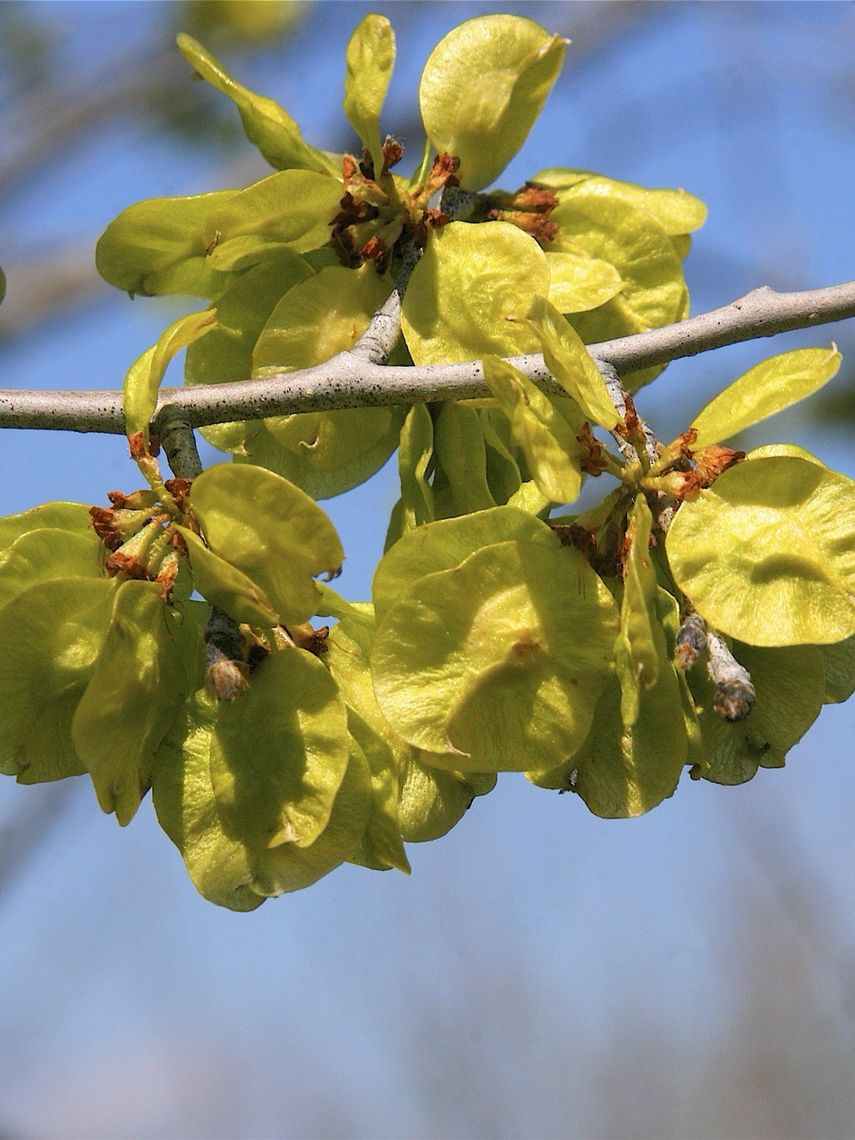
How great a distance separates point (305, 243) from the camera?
1.66 meters

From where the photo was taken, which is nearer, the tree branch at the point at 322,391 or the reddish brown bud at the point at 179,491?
the reddish brown bud at the point at 179,491

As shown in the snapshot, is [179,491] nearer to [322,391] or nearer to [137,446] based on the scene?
[137,446]

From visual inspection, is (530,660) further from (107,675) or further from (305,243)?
(305,243)

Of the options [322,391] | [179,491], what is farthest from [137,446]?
[322,391]

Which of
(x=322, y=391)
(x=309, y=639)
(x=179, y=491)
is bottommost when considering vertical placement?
(x=309, y=639)

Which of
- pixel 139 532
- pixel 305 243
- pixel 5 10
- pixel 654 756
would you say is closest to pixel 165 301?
pixel 5 10

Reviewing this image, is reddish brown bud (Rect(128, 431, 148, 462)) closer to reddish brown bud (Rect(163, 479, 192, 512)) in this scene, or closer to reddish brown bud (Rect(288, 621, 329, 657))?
reddish brown bud (Rect(163, 479, 192, 512))

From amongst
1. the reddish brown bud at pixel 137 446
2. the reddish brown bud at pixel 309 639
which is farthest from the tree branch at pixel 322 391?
the reddish brown bud at pixel 309 639

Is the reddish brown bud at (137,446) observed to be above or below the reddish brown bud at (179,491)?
above

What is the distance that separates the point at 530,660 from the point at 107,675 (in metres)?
0.39

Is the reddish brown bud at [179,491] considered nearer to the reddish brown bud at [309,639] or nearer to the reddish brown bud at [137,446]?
the reddish brown bud at [137,446]

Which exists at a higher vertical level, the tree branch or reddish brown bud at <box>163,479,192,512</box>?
the tree branch

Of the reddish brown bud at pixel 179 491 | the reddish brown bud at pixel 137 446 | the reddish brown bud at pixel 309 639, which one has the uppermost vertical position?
the reddish brown bud at pixel 137 446


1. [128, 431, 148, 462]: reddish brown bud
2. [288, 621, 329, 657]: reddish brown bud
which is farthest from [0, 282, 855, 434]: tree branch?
[288, 621, 329, 657]: reddish brown bud
